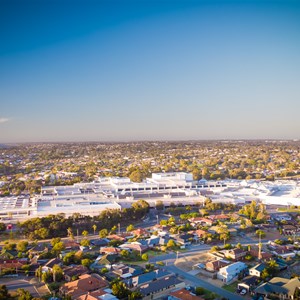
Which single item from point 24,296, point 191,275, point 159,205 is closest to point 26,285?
point 24,296

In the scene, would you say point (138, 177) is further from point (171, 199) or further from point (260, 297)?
point (260, 297)

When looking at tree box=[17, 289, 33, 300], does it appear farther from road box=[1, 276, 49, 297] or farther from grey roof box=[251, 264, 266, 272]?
grey roof box=[251, 264, 266, 272]

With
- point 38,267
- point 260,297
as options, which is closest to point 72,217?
point 38,267

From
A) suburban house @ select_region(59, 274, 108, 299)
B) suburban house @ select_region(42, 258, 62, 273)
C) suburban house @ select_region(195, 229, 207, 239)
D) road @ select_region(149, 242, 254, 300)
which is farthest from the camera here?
suburban house @ select_region(195, 229, 207, 239)

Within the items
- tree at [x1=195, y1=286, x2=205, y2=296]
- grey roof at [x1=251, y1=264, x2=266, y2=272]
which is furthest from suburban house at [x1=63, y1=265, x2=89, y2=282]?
grey roof at [x1=251, y1=264, x2=266, y2=272]

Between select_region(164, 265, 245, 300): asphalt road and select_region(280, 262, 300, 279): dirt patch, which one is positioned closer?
select_region(164, 265, 245, 300): asphalt road

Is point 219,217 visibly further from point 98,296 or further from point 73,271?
point 98,296

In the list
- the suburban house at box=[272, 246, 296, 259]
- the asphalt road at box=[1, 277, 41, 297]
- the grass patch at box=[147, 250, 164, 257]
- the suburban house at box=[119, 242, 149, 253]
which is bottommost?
the asphalt road at box=[1, 277, 41, 297]

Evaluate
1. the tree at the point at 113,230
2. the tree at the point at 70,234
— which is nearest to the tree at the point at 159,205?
the tree at the point at 113,230

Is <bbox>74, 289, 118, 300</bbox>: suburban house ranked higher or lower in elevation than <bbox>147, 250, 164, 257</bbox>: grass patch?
higher
